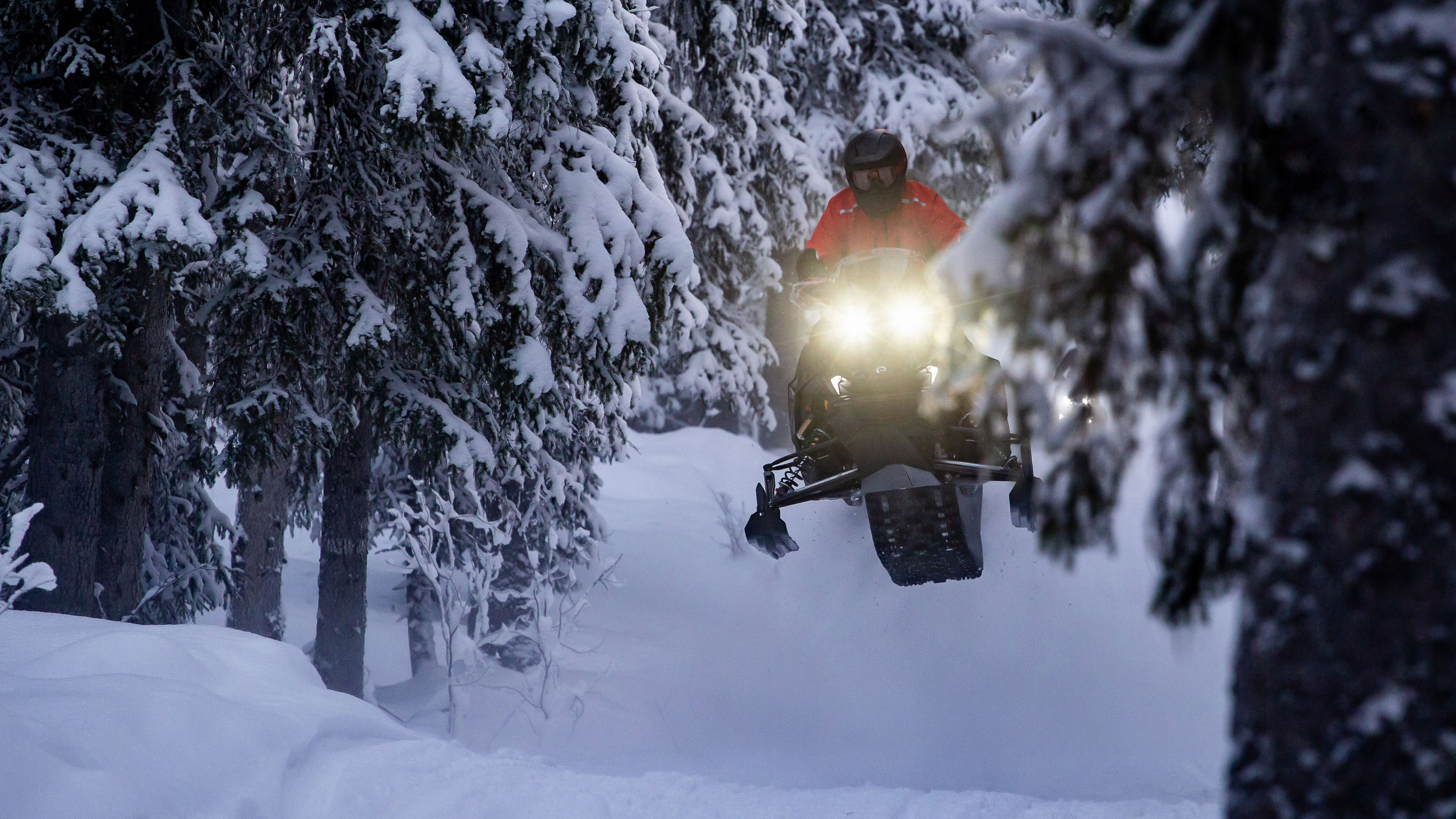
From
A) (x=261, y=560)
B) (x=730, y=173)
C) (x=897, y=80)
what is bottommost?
(x=261, y=560)

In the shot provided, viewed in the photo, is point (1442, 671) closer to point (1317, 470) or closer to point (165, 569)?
point (1317, 470)

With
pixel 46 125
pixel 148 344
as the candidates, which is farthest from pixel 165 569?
pixel 46 125

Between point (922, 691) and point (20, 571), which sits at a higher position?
point (20, 571)

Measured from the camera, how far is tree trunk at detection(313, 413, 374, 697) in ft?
26.9

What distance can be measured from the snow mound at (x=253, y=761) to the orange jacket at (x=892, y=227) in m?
2.87

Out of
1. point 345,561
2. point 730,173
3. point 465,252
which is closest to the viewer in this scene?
point 465,252

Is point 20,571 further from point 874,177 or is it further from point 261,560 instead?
point 261,560

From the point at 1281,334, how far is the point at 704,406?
11340 millimetres

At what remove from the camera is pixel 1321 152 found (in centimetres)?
157

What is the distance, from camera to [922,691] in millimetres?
7332

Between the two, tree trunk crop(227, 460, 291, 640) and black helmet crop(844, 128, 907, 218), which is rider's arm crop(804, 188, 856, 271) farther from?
tree trunk crop(227, 460, 291, 640)

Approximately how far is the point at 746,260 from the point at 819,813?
7124 millimetres

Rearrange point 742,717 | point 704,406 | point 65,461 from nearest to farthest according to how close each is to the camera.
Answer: point 65,461
point 742,717
point 704,406

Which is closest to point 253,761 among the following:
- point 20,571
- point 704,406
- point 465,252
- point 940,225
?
point 20,571
